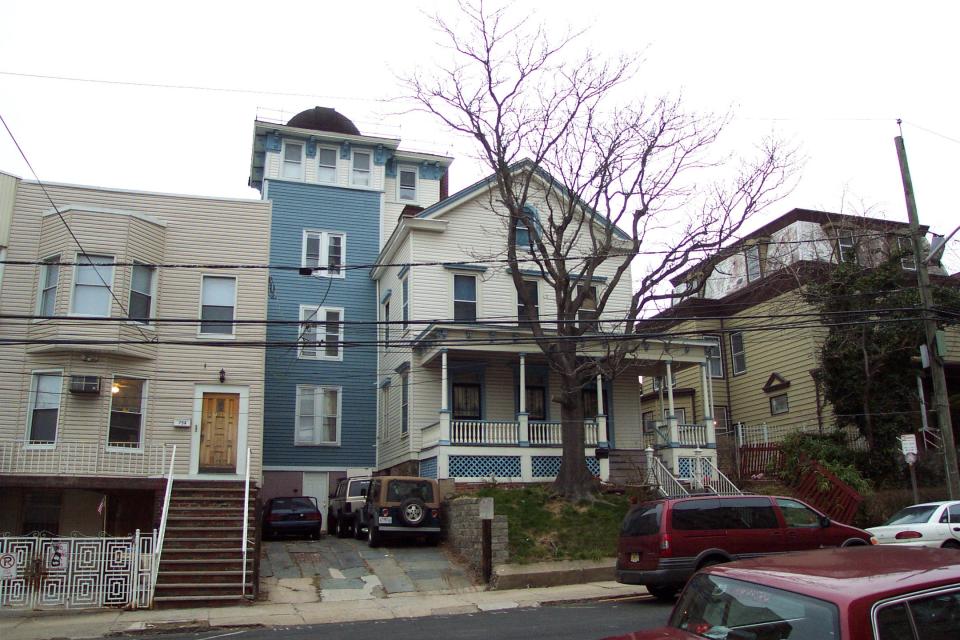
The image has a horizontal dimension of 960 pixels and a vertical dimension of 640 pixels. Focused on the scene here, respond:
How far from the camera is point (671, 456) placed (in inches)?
995

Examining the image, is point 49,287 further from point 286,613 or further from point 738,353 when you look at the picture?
point 738,353

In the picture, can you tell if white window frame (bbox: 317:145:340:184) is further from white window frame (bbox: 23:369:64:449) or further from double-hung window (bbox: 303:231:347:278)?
white window frame (bbox: 23:369:64:449)

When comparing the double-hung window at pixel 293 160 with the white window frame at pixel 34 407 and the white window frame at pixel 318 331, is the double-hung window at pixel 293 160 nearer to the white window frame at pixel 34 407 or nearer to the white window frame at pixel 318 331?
the white window frame at pixel 318 331

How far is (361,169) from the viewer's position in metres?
33.0

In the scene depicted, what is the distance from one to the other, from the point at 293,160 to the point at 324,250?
383 centimetres

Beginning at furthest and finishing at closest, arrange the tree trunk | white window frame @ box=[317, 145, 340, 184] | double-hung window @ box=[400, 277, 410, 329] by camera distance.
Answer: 1. white window frame @ box=[317, 145, 340, 184]
2. double-hung window @ box=[400, 277, 410, 329]
3. the tree trunk

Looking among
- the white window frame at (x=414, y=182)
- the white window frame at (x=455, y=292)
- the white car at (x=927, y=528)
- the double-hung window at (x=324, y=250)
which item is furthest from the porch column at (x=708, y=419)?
the white window frame at (x=414, y=182)

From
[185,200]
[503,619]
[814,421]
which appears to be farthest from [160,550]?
[814,421]

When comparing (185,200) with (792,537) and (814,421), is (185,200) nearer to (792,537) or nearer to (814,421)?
(792,537)

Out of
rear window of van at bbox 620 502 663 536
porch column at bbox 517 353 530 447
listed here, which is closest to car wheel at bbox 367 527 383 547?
porch column at bbox 517 353 530 447

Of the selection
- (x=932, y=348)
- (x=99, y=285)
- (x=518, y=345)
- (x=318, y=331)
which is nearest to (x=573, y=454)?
(x=518, y=345)

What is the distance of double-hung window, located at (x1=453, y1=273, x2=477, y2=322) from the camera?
27.6 metres

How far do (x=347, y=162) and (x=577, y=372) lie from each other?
48.5 ft

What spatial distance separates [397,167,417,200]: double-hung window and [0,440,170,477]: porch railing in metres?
15.7
